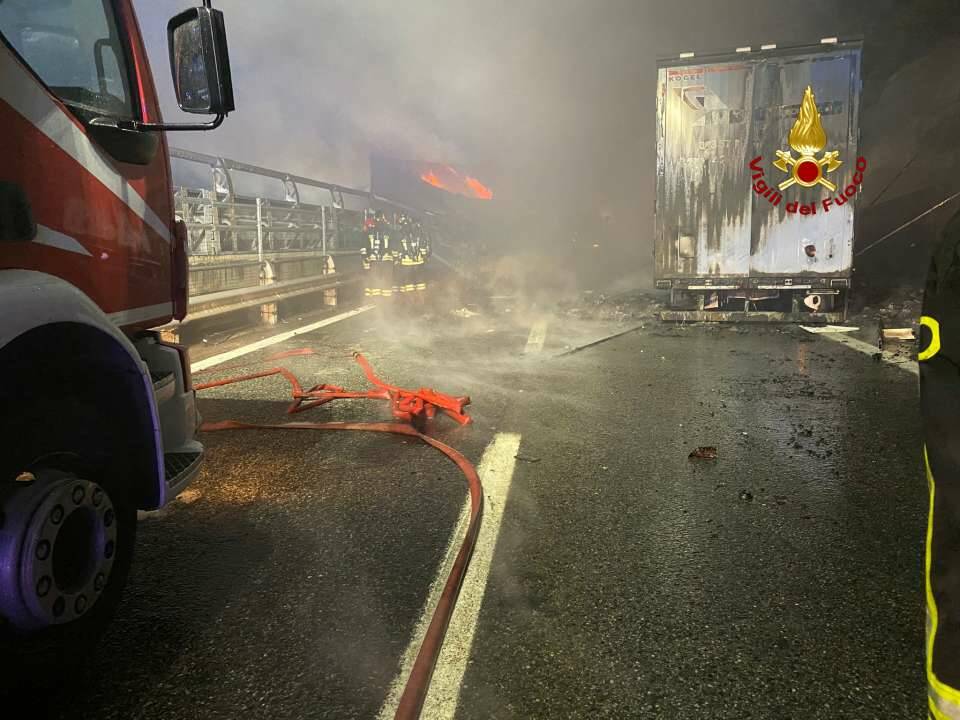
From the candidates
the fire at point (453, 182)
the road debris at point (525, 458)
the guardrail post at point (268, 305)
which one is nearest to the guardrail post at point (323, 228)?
the guardrail post at point (268, 305)

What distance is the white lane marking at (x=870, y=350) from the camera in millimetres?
6466

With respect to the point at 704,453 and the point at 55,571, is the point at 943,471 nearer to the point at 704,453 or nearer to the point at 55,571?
the point at 55,571

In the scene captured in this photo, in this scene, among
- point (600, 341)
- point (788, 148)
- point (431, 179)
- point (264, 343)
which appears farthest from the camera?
A: point (431, 179)

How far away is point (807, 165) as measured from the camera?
870cm

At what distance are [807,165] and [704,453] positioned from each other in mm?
6359

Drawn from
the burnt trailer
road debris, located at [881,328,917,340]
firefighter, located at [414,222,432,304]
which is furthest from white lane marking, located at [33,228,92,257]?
firefighter, located at [414,222,432,304]

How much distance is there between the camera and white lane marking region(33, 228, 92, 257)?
6.37 ft

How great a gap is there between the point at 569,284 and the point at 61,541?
1551cm

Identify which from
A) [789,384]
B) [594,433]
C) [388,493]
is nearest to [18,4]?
[388,493]

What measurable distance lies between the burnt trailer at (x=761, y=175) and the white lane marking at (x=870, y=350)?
0.89m

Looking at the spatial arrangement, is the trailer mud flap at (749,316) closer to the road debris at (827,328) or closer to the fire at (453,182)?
the road debris at (827,328)

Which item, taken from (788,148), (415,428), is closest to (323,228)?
(788,148)

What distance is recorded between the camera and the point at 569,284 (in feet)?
55.1

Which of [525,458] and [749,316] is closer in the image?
[525,458]
